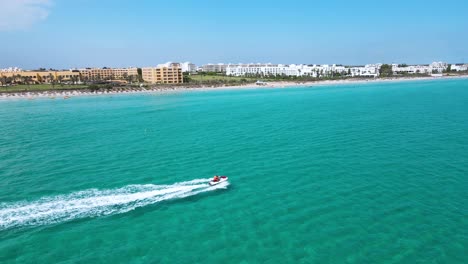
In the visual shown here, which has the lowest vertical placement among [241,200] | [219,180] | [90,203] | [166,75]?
[241,200]

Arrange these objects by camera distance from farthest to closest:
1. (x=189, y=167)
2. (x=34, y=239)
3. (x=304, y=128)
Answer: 1. (x=304, y=128)
2. (x=189, y=167)
3. (x=34, y=239)

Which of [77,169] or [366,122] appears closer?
[77,169]

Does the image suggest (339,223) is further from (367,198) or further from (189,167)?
(189,167)

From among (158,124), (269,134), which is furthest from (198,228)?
(158,124)

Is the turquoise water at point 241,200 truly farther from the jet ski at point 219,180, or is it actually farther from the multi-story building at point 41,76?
the multi-story building at point 41,76

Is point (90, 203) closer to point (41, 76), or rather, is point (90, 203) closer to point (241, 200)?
point (241, 200)

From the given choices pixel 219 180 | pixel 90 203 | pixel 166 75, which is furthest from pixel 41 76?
pixel 219 180

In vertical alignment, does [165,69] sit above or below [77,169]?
above
